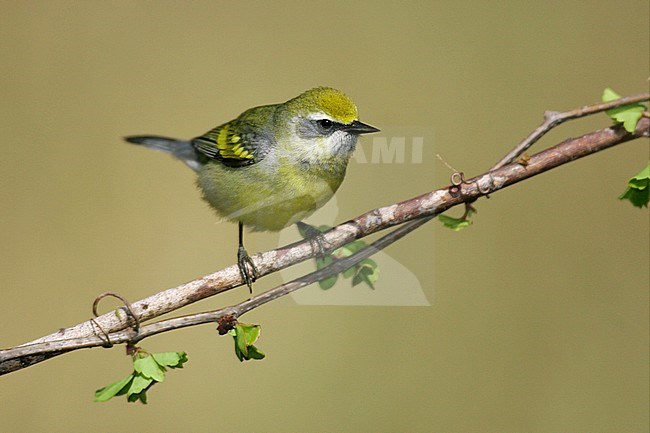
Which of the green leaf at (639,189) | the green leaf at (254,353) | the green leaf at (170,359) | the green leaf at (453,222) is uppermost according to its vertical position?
the green leaf at (639,189)

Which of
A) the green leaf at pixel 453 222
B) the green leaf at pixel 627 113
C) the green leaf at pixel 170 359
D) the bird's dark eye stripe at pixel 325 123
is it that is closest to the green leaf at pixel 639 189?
the green leaf at pixel 627 113

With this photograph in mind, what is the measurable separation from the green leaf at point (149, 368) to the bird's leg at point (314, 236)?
0.32m

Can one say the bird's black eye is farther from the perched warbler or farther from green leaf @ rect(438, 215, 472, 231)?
green leaf @ rect(438, 215, 472, 231)

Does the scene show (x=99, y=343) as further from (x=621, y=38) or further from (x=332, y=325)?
(x=621, y=38)

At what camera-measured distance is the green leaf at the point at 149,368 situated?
102 centimetres

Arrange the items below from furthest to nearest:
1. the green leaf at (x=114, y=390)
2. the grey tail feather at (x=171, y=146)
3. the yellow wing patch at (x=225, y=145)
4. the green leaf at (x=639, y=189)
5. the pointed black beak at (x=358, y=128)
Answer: the grey tail feather at (x=171, y=146)
the yellow wing patch at (x=225, y=145)
the pointed black beak at (x=358, y=128)
the green leaf at (x=639, y=189)
the green leaf at (x=114, y=390)

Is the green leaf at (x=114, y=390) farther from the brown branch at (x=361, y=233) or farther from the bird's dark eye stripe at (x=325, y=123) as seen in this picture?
the bird's dark eye stripe at (x=325, y=123)

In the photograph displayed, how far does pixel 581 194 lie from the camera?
2719 millimetres

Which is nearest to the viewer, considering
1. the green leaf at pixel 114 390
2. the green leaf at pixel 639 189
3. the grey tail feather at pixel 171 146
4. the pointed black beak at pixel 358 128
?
the green leaf at pixel 114 390

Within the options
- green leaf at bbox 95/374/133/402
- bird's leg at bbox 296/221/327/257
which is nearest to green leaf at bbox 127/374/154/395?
green leaf at bbox 95/374/133/402

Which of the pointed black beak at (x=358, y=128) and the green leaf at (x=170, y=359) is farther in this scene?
the pointed black beak at (x=358, y=128)

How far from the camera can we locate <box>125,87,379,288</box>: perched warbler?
1.45 metres

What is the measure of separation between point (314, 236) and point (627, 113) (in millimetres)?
566

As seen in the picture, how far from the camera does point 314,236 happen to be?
4.12ft
